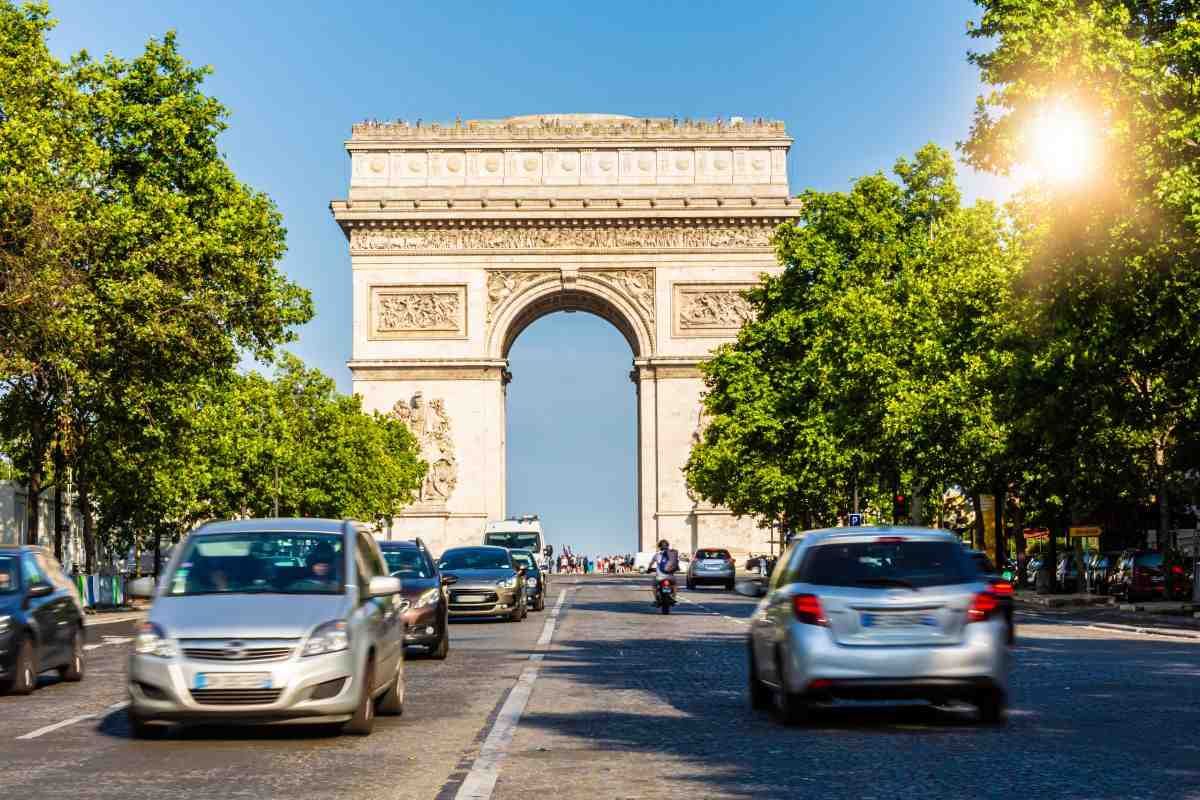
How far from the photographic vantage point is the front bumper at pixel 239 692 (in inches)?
481

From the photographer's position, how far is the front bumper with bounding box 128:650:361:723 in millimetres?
12227

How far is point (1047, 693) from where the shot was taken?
54.0 ft

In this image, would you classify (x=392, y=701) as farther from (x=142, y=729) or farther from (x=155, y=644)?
(x=155, y=644)

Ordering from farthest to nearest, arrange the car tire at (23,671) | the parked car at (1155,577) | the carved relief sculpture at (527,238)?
the carved relief sculpture at (527,238), the parked car at (1155,577), the car tire at (23,671)

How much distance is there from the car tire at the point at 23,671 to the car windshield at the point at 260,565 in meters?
4.77

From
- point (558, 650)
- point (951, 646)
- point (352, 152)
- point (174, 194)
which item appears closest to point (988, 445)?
point (174, 194)

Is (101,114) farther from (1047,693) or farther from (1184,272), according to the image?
(1047,693)

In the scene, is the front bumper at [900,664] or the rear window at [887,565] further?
the rear window at [887,565]

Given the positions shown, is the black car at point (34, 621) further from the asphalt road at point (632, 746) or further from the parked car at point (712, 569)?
the parked car at point (712, 569)

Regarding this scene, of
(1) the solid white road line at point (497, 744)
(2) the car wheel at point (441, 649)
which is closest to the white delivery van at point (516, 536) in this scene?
(2) the car wheel at point (441, 649)

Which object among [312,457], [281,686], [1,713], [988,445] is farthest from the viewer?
[312,457]

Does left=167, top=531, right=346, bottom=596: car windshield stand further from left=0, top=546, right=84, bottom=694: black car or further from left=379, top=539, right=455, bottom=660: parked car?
left=379, top=539, right=455, bottom=660: parked car

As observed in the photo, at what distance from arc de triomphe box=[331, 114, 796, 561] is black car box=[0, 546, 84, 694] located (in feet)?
200

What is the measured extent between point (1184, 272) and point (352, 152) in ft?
184
